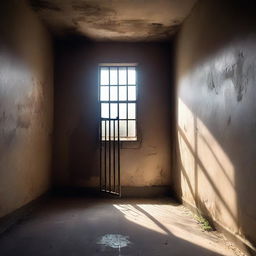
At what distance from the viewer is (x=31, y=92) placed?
4.12 m

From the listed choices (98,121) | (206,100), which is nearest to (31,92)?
(98,121)

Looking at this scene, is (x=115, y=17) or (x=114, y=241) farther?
(x=115, y=17)

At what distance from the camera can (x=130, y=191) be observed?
5375 mm

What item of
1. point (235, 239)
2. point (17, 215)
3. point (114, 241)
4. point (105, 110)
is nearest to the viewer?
point (235, 239)

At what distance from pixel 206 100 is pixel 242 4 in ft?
4.03

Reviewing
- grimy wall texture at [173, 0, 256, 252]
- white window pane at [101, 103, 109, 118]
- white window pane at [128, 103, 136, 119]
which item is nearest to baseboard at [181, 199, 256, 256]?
grimy wall texture at [173, 0, 256, 252]

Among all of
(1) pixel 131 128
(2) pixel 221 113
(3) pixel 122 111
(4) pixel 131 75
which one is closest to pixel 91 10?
(4) pixel 131 75

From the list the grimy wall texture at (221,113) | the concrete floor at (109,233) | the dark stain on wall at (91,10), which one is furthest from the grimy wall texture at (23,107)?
the grimy wall texture at (221,113)

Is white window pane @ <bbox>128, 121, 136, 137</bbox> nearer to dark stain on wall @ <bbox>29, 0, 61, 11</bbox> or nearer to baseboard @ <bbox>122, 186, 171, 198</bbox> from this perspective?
baseboard @ <bbox>122, 186, 171, 198</bbox>

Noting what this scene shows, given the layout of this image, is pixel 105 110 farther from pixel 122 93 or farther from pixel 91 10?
pixel 91 10

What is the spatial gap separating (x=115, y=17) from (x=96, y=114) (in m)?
1.83

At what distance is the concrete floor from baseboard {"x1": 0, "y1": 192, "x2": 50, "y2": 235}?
77 millimetres

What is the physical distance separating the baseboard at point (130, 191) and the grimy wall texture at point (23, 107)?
0.50 metres

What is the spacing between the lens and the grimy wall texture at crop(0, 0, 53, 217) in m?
3.23
